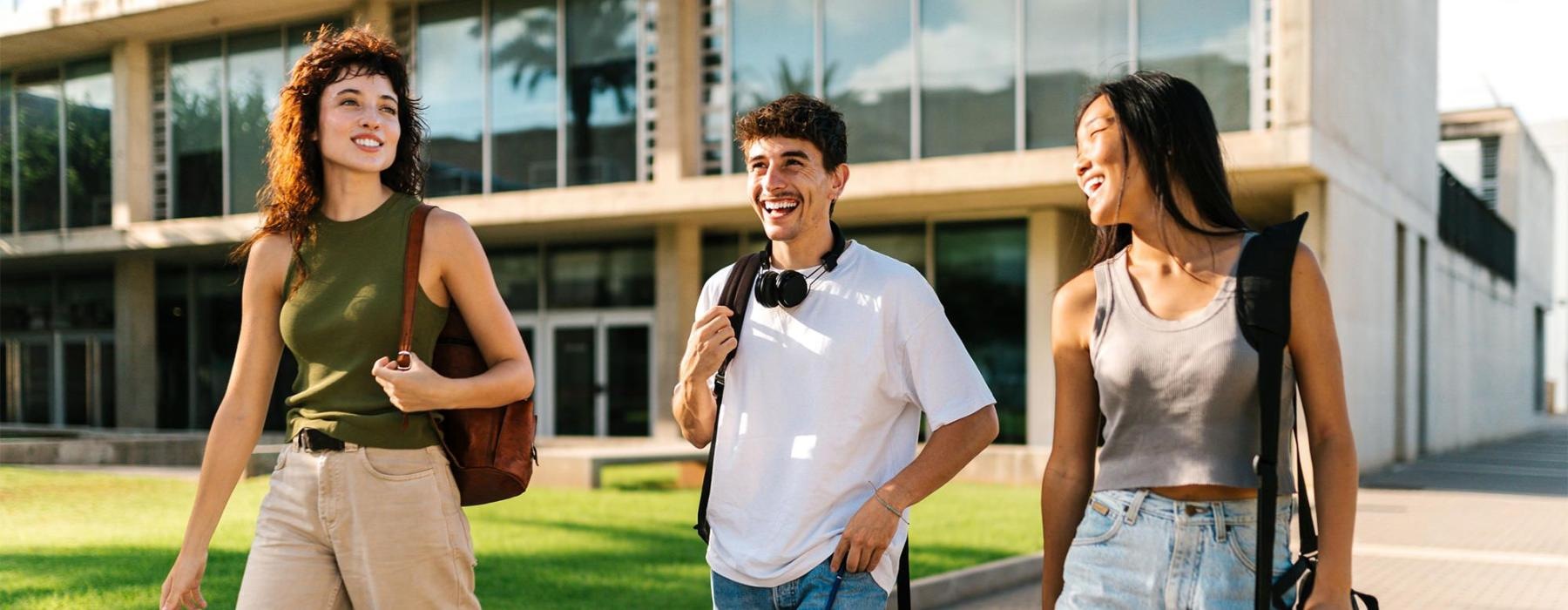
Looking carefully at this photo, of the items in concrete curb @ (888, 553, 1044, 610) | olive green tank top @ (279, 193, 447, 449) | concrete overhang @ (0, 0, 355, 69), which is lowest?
concrete curb @ (888, 553, 1044, 610)

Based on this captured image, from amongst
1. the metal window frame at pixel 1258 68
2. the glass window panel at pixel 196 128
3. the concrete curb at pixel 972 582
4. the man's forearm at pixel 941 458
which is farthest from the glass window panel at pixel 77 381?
the man's forearm at pixel 941 458

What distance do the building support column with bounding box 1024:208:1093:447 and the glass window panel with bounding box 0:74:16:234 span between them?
21.7 m

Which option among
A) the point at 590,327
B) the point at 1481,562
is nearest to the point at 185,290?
the point at 590,327

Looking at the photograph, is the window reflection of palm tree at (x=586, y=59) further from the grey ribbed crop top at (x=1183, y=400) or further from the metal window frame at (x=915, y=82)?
the grey ribbed crop top at (x=1183, y=400)

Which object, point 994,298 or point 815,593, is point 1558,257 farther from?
point 815,593

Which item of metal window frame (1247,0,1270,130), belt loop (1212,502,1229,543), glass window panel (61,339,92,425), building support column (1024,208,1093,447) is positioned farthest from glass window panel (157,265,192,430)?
belt loop (1212,502,1229,543)

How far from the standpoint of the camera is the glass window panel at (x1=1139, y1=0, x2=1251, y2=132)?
17.4 metres

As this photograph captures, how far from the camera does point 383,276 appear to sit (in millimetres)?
2961

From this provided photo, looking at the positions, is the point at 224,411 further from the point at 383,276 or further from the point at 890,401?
the point at 890,401

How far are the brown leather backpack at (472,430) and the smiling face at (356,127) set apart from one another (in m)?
0.16

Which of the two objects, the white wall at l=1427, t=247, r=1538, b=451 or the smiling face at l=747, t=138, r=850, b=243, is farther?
the white wall at l=1427, t=247, r=1538, b=451

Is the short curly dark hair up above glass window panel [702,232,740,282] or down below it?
below

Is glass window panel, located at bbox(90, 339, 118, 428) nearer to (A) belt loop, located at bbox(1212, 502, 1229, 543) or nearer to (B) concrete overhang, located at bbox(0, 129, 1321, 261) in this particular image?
(B) concrete overhang, located at bbox(0, 129, 1321, 261)

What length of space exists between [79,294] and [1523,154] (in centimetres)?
3747
